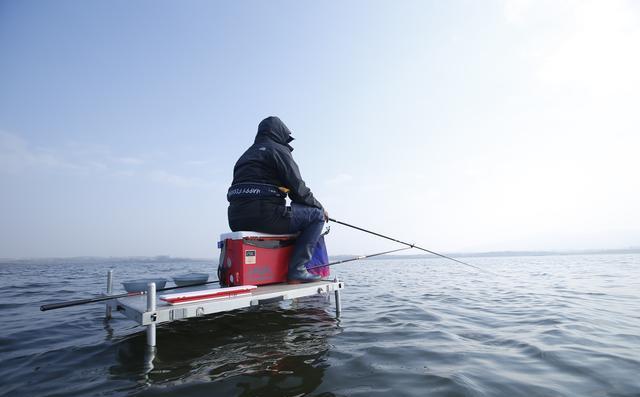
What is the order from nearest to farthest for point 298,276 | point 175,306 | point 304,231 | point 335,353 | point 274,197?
point 335,353
point 175,306
point 274,197
point 298,276
point 304,231

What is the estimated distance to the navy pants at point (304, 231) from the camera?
18.8ft

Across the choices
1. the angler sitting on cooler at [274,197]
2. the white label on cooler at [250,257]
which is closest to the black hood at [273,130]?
the angler sitting on cooler at [274,197]

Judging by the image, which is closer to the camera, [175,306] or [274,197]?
[175,306]

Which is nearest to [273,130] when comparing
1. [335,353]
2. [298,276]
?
[298,276]

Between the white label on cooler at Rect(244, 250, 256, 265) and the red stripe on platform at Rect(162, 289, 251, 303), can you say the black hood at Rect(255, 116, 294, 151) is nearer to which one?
the white label on cooler at Rect(244, 250, 256, 265)

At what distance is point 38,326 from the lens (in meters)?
5.18

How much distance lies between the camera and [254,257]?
17.7 ft

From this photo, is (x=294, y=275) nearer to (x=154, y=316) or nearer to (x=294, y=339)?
(x=294, y=339)

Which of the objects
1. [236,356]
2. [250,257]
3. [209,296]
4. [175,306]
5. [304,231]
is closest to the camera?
[236,356]

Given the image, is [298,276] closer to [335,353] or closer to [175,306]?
[335,353]

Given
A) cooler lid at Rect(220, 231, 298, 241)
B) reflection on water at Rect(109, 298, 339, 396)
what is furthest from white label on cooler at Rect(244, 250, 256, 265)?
reflection on water at Rect(109, 298, 339, 396)

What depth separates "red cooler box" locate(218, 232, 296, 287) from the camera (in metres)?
5.22

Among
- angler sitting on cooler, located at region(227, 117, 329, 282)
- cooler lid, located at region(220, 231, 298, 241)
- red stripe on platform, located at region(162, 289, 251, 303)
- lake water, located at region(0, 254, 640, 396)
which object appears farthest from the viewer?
angler sitting on cooler, located at region(227, 117, 329, 282)

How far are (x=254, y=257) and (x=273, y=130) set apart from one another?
2.52 m
